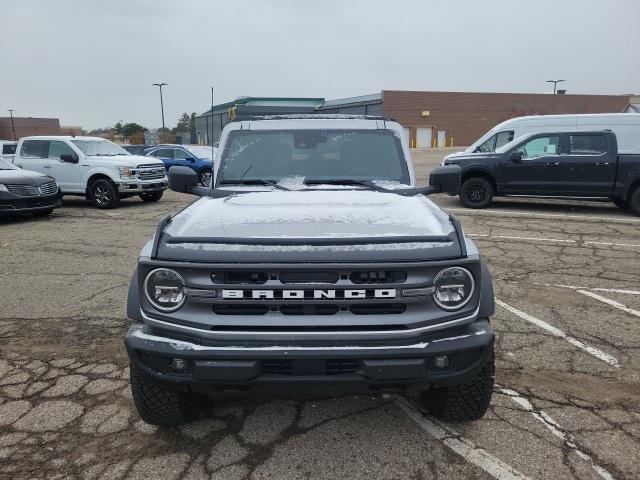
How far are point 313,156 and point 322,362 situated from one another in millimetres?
2173

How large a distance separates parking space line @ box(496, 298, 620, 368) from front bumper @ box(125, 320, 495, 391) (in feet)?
7.04

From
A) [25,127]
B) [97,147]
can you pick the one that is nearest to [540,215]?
[97,147]

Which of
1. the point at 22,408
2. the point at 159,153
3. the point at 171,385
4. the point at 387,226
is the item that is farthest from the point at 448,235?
the point at 159,153

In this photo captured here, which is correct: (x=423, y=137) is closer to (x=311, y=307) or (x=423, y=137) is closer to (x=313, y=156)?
(x=313, y=156)

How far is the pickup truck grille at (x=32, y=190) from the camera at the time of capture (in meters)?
10.4

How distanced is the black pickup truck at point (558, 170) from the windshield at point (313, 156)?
27.2 feet

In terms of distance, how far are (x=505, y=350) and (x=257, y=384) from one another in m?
2.52

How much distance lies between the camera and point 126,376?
3.73 meters

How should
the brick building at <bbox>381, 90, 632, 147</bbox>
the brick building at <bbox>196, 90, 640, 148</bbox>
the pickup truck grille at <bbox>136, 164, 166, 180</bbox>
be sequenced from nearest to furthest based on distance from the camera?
the pickup truck grille at <bbox>136, 164, 166, 180</bbox>
the brick building at <bbox>196, 90, 640, 148</bbox>
the brick building at <bbox>381, 90, 632, 147</bbox>

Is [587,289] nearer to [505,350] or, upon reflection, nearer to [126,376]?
[505,350]

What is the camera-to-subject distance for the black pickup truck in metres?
10.9

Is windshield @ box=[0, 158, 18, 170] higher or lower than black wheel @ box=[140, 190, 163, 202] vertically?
higher

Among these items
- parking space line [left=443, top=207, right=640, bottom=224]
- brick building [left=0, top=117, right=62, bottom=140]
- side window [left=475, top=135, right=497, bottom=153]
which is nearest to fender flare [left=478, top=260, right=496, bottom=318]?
parking space line [left=443, top=207, right=640, bottom=224]

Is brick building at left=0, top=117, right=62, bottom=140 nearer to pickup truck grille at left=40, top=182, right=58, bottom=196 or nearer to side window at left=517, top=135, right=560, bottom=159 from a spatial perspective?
pickup truck grille at left=40, top=182, right=58, bottom=196
